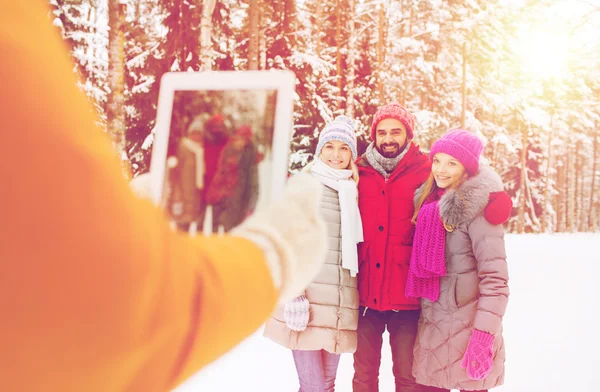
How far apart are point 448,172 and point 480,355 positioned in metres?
1.10

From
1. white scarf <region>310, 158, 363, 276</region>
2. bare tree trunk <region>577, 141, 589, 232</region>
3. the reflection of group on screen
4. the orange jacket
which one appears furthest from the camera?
bare tree trunk <region>577, 141, 589, 232</region>

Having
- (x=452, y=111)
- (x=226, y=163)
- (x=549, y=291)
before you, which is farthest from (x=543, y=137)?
(x=226, y=163)

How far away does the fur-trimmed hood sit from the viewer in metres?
2.48

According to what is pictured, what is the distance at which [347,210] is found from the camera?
279 cm

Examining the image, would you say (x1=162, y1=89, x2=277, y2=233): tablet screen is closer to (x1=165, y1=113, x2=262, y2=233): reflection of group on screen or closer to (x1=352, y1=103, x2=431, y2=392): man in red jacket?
(x1=165, y1=113, x2=262, y2=233): reflection of group on screen

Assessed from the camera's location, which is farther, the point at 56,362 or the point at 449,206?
the point at 449,206

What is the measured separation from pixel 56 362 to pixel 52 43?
30 cm

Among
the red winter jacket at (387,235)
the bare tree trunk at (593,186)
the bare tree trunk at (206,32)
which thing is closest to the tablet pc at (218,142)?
the red winter jacket at (387,235)

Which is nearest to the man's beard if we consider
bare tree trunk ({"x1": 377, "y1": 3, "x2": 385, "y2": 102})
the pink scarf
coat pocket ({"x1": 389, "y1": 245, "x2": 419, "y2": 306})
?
the pink scarf

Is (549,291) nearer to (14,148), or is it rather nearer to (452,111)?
(14,148)

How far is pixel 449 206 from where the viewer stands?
2516 millimetres

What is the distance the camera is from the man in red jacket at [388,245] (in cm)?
279

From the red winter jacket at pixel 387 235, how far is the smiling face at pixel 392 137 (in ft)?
0.31

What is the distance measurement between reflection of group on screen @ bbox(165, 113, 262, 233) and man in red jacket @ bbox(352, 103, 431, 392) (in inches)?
71.8
